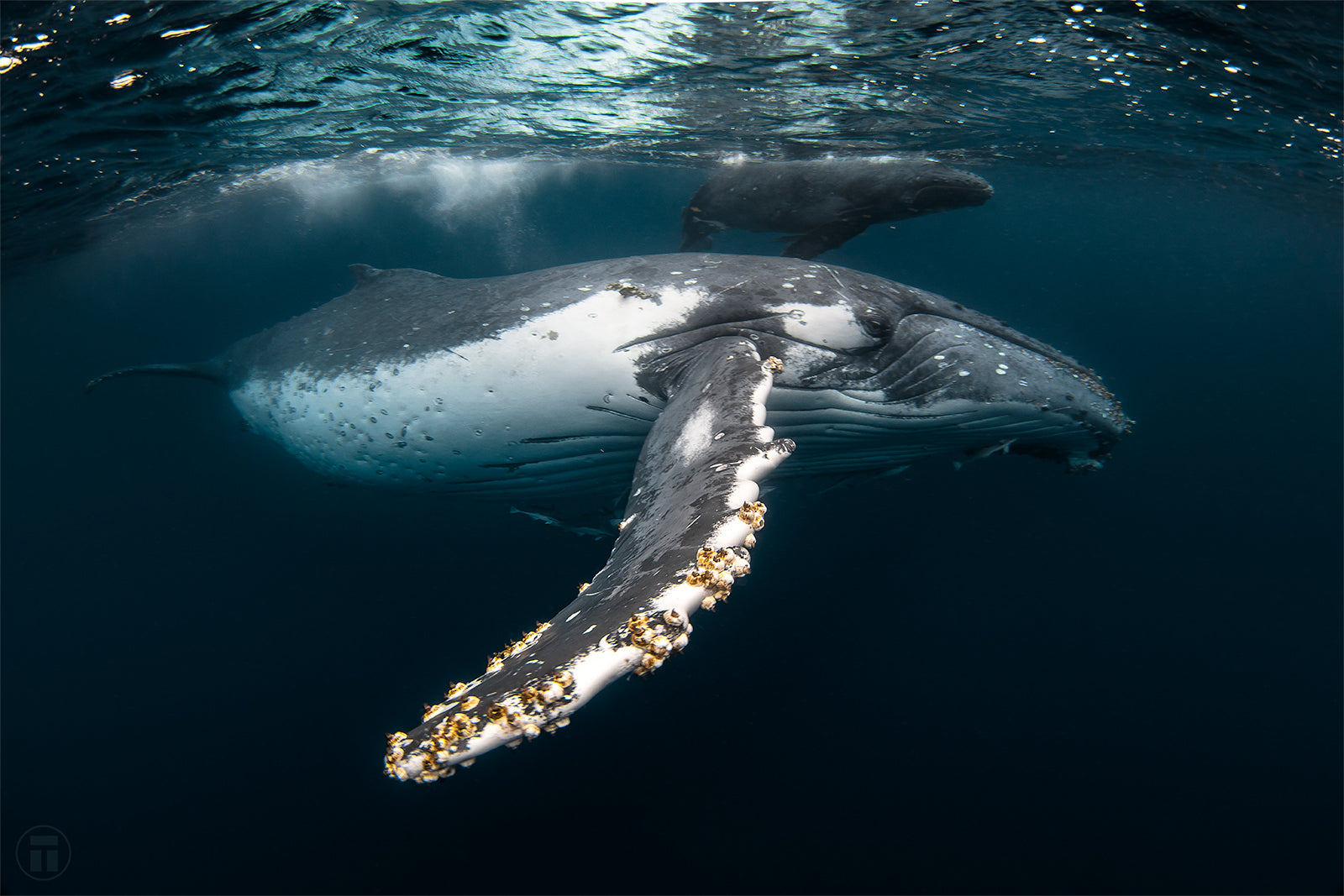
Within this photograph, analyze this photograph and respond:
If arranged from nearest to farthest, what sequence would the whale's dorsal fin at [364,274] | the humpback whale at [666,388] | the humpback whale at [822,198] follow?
the humpback whale at [666,388] < the whale's dorsal fin at [364,274] < the humpback whale at [822,198]

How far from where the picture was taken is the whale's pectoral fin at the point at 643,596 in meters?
2.13

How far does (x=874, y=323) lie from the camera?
5211 mm

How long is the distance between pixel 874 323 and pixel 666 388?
6.41 ft

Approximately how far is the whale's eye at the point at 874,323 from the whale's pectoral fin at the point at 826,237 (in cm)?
658

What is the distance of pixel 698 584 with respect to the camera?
2.42 m

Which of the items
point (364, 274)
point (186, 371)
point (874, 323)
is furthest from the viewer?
point (186, 371)

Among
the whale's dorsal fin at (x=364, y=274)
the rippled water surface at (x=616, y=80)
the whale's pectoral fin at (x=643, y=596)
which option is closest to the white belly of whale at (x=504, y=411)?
the whale's pectoral fin at (x=643, y=596)

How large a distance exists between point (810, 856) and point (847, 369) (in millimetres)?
7330

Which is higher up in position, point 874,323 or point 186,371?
point 874,323

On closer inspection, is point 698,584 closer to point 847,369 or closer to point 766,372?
point 766,372

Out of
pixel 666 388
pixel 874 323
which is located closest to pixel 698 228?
pixel 874 323

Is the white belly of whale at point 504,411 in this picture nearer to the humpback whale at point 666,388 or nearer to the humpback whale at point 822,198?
the humpback whale at point 666,388

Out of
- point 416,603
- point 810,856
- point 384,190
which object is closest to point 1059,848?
point 810,856

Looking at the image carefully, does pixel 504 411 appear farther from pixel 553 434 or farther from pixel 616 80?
pixel 616 80
